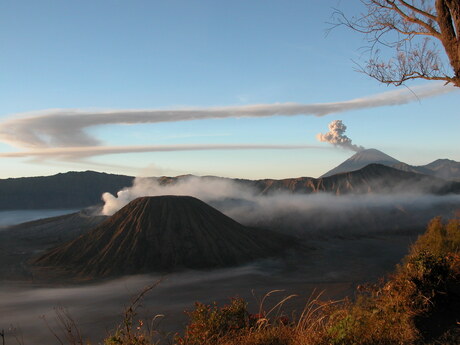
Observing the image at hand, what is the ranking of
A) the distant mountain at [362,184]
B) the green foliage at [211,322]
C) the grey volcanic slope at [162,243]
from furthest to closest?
1. the distant mountain at [362,184]
2. the grey volcanic slope at [162,243]
3. the green foliage at [211,322]

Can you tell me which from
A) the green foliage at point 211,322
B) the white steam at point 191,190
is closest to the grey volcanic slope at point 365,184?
the white steam at point 191,190

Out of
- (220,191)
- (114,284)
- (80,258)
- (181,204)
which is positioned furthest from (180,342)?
(220,191)

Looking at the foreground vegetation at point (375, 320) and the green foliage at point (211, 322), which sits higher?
the foreground vegetation at point (375, 320)

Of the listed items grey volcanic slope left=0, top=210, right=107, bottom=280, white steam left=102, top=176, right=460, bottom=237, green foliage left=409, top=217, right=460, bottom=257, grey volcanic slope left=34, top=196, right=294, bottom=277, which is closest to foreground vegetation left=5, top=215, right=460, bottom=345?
green foliage left=409, top=217, right=460, bottom=257

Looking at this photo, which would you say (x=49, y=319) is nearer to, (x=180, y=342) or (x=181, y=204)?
(x=180, y=342)

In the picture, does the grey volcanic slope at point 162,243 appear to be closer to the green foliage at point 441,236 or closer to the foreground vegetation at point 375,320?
the green foliage at point 441,236

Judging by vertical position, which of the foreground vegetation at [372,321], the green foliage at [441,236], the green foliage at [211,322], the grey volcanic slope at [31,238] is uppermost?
the foreground vegetation at [372,321]

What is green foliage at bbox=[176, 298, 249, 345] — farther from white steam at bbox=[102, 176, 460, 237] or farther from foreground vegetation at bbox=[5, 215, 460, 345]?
white steam at bbox=[102, 176, 460, 237]
